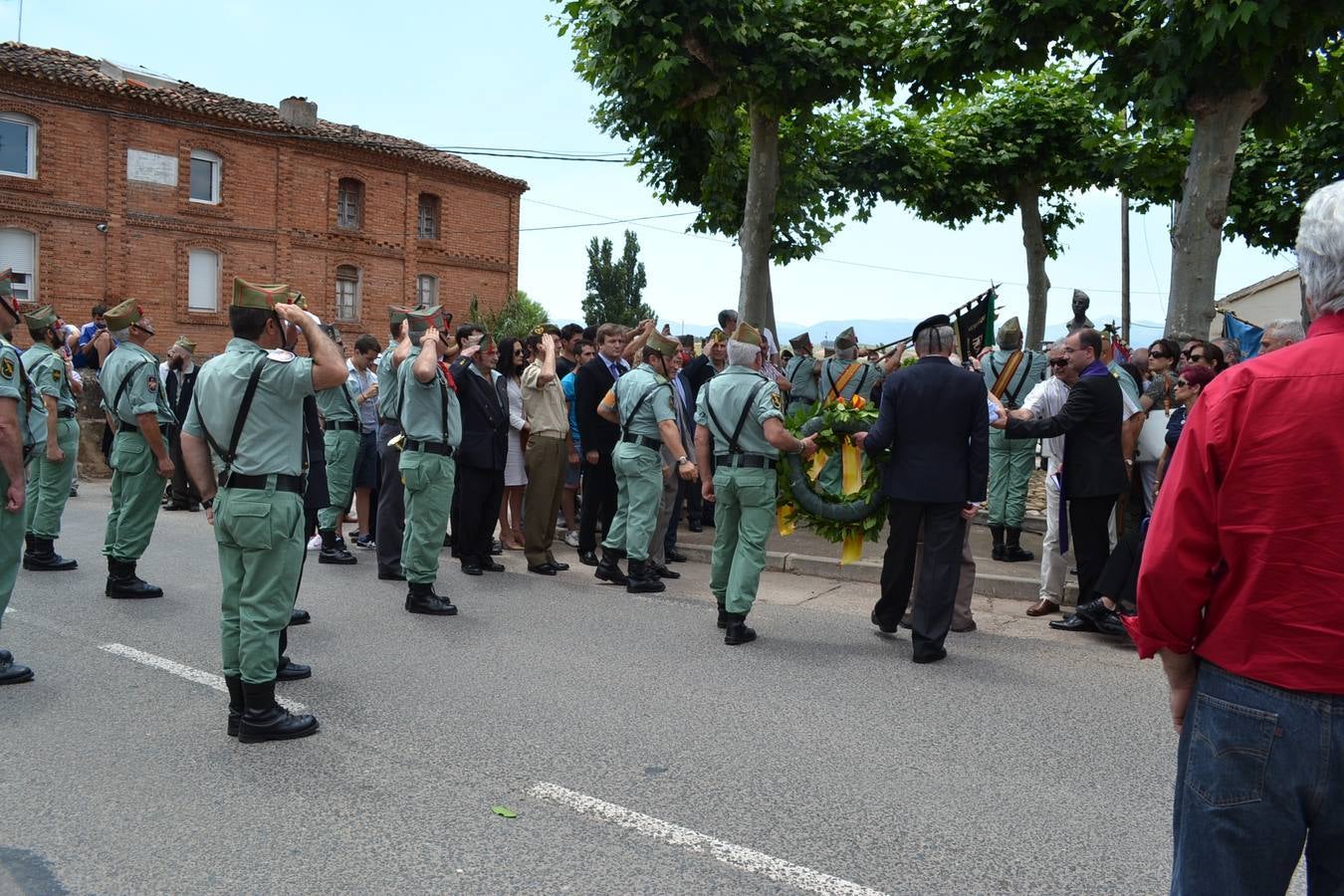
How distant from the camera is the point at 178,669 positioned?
582 centimetres

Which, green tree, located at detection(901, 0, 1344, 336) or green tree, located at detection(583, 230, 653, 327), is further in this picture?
green tree, located at detection(583, 230, 653, 327)

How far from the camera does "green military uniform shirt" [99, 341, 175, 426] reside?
24.9ft

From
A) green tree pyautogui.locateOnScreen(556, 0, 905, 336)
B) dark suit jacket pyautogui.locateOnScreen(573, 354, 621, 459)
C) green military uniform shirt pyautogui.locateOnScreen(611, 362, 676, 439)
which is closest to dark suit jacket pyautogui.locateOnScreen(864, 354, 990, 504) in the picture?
green military uniform shirt pyautogui.locateOnScreen(611, 362, 676, 439)

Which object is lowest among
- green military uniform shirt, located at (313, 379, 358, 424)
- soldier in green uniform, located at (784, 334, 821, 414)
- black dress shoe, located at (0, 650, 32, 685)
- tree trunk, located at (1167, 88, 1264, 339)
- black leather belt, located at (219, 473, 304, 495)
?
black dress shoe, located at (0, 650, 32, 685)

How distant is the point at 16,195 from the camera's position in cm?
2930

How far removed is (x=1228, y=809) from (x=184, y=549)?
954cm

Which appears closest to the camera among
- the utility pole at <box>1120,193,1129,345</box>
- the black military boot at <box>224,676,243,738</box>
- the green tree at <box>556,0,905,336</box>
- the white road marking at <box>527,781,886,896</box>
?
the white road marking at <box>527,781,886,896</box>

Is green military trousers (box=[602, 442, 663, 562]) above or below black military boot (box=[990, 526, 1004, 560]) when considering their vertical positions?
above

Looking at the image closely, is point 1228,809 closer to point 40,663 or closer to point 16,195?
point 40,663

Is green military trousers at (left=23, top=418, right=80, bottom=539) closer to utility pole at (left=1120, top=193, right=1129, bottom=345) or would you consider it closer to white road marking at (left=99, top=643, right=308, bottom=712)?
white road marking at (left=99, top=643, right=308, bottom=712)

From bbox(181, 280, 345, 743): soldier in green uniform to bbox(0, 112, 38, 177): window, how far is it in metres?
30.3

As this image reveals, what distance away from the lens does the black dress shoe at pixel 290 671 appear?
18.7 ft

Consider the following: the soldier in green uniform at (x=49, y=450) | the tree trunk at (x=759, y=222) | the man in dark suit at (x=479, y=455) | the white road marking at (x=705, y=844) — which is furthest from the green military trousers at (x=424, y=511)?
the tree trunk at (x=759, y=222)

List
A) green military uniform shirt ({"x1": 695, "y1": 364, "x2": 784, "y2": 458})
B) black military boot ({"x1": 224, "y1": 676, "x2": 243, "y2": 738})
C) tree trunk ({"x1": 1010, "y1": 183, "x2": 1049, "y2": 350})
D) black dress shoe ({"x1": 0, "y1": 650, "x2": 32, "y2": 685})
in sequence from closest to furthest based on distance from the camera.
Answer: black military boot ({"x1": 224, "y1": 676, "x2": 243, "y2": 738}) < black dress shoe ({"x1": 0, "y1": 650, "x2": 32, "y2": 685}) < green military uniform shirt ({"x1": 695, "y1": 364, "x2": 784, "y2": 458}) < tree trunk ({"x1": 1010, "y1": 183, "x2": 1049, "y2": 350})
